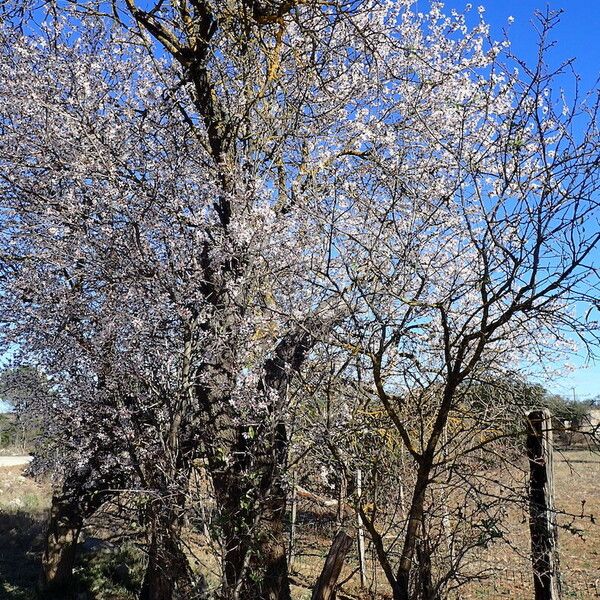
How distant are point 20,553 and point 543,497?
31.4 feet

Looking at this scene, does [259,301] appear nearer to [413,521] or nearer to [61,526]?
[413,521]

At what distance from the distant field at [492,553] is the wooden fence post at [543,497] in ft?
0.35

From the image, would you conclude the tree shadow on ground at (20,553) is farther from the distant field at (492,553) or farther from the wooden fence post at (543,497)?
the wooden fence post at (543,497)

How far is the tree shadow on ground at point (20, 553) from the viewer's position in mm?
7883

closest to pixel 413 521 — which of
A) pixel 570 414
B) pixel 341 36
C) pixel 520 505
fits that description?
pixel 520 505

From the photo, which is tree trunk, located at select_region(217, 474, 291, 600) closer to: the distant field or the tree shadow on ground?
the distant field

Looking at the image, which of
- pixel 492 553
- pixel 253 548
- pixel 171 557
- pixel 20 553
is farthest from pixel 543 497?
pixel 20 553

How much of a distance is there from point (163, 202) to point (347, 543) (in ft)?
10.7

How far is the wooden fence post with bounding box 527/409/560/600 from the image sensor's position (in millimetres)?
3512

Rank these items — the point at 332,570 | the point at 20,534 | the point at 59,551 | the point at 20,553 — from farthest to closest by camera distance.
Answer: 1. the point at 20,534
2. the point at 20,553
3. the point at 59,551
4. the point at 332,570

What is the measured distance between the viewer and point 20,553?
401 inches

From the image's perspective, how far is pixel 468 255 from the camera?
4840mm

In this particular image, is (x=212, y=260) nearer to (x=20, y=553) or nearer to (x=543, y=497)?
(x=543, y=497)

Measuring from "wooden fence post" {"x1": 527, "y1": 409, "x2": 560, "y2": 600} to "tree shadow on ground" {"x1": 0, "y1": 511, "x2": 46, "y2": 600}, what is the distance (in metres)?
6.52
